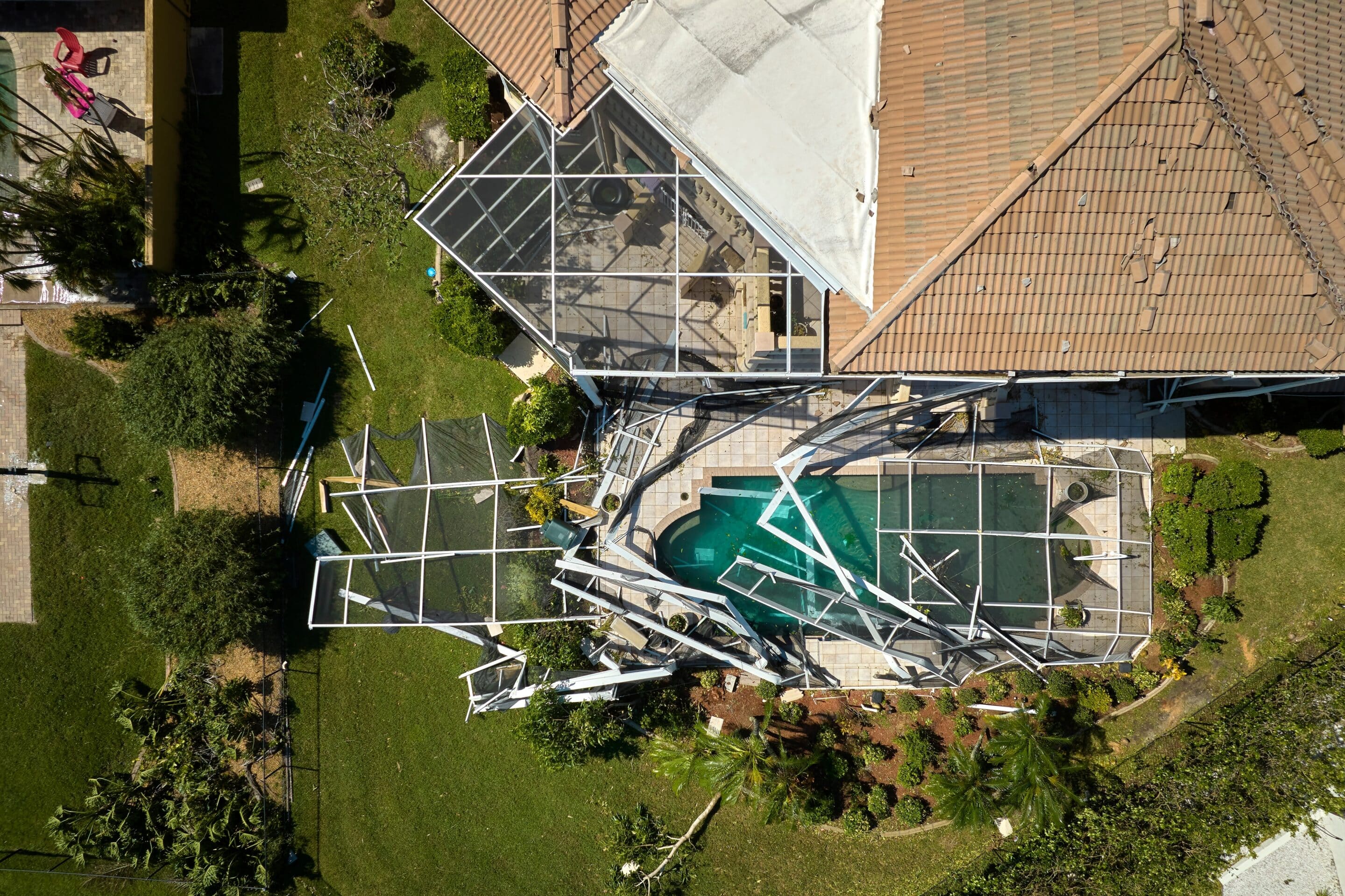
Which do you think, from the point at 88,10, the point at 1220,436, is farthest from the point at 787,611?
the point at 88,10

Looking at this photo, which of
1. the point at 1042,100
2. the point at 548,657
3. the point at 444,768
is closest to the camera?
the point at 1042,100

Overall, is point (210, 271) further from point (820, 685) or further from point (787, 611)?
point (820, 685)

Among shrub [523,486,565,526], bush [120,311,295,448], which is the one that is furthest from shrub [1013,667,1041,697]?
bush [120,311,295,448]

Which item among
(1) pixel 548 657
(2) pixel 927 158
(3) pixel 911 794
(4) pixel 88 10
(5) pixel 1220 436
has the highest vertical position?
(4) pixel 88 10

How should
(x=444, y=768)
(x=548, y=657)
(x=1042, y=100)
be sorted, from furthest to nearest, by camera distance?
(x=444, y=768), (x=548, y=657), (x=1042, y=100)

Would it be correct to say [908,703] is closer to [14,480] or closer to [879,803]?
[879,803]

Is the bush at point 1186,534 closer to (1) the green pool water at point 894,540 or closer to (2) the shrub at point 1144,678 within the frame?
(1) the green pool water at point 894,540
